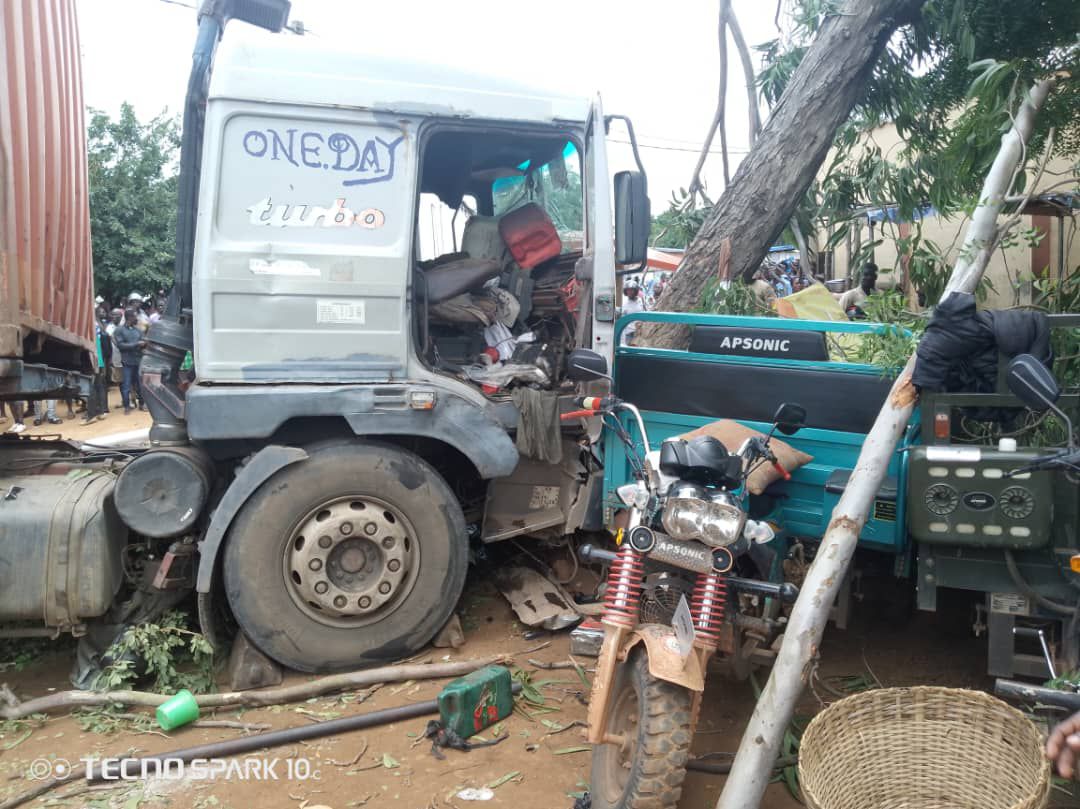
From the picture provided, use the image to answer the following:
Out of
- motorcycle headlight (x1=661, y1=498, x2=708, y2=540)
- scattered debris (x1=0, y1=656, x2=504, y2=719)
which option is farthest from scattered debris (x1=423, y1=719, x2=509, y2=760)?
motorcycle headlight (x1=661, y1=498, x2=708, y2=540)

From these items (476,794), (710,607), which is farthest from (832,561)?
(476,794)

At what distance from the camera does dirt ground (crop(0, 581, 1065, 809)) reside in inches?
120

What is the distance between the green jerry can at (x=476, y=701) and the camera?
133 inches

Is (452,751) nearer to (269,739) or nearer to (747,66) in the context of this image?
(269,739)

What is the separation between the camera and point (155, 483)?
3.84 meters

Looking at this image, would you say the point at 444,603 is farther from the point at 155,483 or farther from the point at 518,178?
the point at 518,178

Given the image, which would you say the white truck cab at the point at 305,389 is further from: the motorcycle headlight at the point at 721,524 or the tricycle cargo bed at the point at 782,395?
the motorcycle headlight at the point at 721,524

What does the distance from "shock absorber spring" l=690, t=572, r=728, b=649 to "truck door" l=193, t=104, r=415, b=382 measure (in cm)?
196

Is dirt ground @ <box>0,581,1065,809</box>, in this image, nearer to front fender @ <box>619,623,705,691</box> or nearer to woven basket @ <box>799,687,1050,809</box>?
Result: woven basket @ <box>799,687,1050,809</box>

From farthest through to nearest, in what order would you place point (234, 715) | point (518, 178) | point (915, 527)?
1. point (518, 178)
2. point (234, 715)
3. point (915, 527)

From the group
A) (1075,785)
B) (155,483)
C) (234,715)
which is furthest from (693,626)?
(155,483)

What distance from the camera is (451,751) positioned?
3342 mm

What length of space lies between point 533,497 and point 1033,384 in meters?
2.55

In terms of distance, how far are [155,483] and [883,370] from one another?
336 cm
